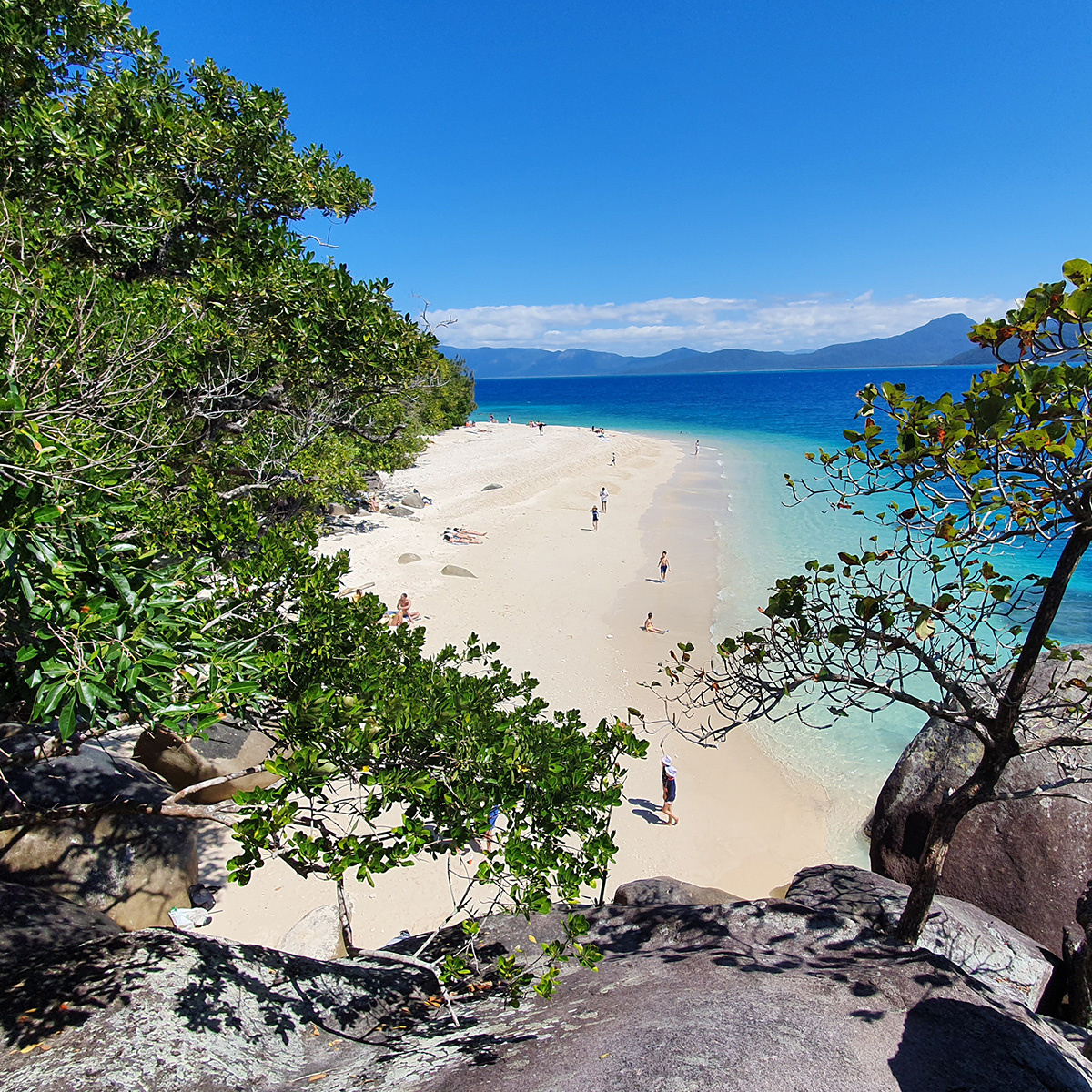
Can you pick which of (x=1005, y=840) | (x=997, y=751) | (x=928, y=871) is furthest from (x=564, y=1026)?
(x=1005, y=840)

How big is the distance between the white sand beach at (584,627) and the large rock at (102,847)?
1159mm

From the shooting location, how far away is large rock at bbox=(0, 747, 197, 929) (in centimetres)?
736

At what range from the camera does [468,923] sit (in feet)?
15.5

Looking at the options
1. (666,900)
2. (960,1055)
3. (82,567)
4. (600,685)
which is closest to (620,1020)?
(960,1055)

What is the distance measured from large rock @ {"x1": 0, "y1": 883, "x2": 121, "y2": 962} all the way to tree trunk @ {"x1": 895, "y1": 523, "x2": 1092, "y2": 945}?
25.4 feet

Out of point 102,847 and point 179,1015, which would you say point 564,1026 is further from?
point 102,847

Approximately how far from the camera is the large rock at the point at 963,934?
6465 millimetres

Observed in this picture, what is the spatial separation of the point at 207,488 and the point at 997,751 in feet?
24.9

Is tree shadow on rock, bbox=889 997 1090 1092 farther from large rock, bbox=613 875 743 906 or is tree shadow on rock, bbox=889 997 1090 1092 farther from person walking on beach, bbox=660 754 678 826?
person walking on beach, bbox=660 754 678 826

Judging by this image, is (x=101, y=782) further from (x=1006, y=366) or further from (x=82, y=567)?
(x=1006, y=366)

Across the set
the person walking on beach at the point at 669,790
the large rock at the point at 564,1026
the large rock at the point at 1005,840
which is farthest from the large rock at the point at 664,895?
the person walking on beach at the point at 669,790

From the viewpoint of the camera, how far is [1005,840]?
8.48 meters

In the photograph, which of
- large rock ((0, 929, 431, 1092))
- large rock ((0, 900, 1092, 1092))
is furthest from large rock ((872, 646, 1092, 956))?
large rock ((0, 929, 431, 1092))

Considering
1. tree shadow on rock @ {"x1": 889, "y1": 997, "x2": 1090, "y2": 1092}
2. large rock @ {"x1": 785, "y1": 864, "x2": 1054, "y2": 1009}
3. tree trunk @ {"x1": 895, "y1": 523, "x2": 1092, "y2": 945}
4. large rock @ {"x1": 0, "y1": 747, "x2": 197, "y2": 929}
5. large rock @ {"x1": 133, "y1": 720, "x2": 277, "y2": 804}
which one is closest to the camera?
tree shadow on rock @ {"x1": 889, "y1": 997, "x2": 1090, "y2": 1092}
